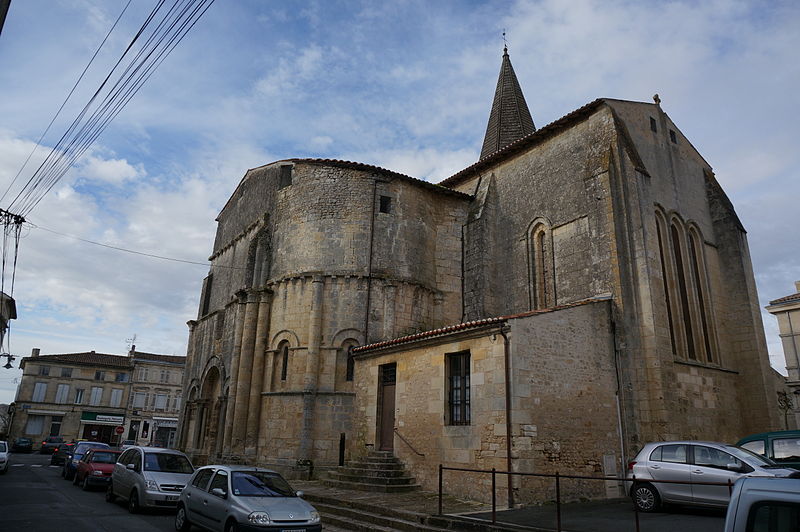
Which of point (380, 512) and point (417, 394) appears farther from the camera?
point (417, 394)

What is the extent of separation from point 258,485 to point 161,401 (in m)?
47.5

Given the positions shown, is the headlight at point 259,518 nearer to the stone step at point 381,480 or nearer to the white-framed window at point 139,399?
the stone step at point 381,480

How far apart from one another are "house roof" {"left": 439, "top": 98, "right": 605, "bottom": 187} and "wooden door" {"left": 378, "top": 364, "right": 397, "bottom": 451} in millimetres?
9240

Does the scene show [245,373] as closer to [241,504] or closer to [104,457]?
[104,457]

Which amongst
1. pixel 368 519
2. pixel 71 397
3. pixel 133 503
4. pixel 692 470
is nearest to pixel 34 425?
pixel 71 397

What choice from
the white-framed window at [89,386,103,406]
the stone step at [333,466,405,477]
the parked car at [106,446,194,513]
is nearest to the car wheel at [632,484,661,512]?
the stone step at [333,466,405,477]

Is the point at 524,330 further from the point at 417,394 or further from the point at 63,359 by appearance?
the point at 63,359

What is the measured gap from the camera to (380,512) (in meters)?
10.2

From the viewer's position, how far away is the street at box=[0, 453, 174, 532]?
9.18m

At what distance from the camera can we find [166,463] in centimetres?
1202

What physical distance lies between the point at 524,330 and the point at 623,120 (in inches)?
333

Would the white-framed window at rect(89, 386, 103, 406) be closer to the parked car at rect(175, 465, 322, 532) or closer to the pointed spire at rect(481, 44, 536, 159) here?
the pointed spire at rect(481, 44, 536, 159)

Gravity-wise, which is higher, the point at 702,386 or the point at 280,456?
the point at 702,386

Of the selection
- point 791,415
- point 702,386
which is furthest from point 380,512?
point 791,415
